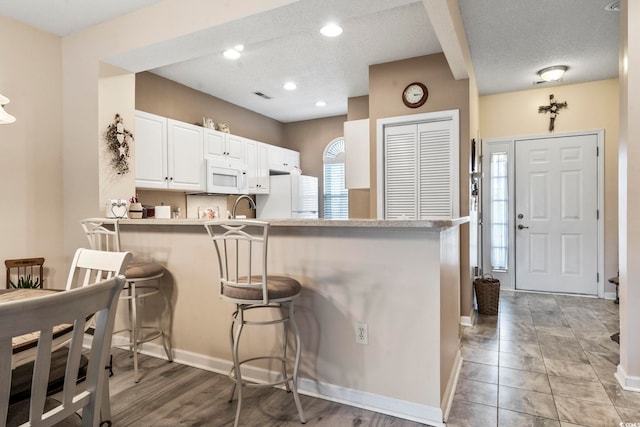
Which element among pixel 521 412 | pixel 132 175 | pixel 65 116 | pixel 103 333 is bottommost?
pixel 521 412

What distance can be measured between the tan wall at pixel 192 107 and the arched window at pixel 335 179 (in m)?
1.03

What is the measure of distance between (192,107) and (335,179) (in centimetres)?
258

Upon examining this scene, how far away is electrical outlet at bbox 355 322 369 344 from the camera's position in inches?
82.2

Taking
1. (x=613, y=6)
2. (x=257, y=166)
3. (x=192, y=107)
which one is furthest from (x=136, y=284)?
(x=613, y=6)

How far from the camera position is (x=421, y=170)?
152 inches

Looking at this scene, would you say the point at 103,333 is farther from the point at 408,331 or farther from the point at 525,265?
the point at 525,265

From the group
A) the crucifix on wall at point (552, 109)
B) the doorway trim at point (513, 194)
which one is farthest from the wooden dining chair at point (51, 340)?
the crucifix on wall at point (552, 109)

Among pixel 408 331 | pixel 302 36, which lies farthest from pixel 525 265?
pixel 302 36

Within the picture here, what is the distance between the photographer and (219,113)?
521cm

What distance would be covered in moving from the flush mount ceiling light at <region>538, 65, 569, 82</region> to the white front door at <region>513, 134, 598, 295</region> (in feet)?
2.97

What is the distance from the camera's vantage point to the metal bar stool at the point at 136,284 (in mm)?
2523

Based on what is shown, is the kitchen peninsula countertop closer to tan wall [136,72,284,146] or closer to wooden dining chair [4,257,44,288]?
wooden dining chair [4,257,44,288]

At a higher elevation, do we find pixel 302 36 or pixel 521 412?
pixel 302 36

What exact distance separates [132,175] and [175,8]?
4.86 feet
